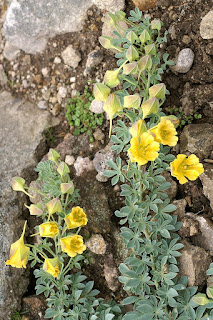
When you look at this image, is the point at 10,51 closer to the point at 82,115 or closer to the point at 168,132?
the point at 82,115

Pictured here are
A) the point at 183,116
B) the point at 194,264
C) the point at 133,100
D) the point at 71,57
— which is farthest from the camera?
the point at 71,57

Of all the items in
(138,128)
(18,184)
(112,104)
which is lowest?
(18,184)

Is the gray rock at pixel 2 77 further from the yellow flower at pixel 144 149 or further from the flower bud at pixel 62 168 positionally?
the yellow flower at pixel 144 149

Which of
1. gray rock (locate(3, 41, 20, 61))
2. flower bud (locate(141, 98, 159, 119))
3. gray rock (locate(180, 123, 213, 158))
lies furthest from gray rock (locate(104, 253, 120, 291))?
gray rock (locate(3, 41, 20, 61))

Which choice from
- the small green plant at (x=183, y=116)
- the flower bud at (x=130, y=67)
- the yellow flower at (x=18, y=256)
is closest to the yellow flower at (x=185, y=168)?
the small green plant at (x=183, y=116)

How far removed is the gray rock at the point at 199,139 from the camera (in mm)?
2908

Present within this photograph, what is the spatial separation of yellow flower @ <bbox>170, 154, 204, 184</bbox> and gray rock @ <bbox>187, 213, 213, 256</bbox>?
0.42 m

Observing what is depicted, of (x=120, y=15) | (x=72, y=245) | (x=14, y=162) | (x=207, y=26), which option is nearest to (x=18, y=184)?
(x=14, y=162)

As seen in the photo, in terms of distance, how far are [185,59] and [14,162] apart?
5.02 ft

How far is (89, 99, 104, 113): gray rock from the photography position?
3.26m

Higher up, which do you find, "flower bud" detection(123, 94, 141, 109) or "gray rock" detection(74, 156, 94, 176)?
"flower bud" detection(123, 94, 141, 109)

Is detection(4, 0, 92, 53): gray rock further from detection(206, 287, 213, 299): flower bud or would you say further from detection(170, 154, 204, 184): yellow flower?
detection(206, 287, 213, 299): flower bud

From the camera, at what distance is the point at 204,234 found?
2859 millimetres

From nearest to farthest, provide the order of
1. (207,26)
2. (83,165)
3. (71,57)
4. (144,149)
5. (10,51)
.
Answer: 1. (144,149)
2. (207,26)
3. (83,165)
4. (71,57)
5. (10,51)
